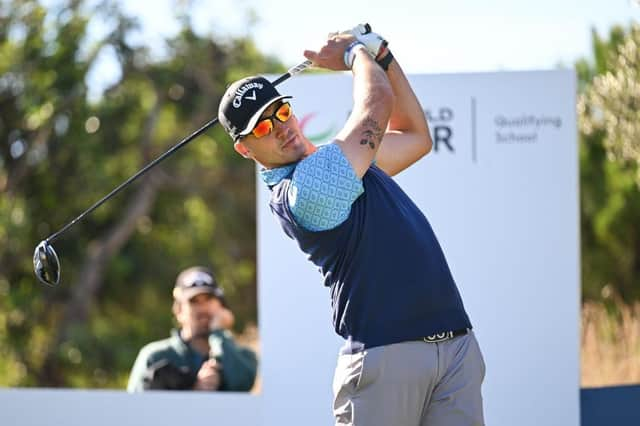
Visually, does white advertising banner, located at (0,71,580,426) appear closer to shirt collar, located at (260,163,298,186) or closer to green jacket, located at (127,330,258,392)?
green jacket, located at (127,330,258,392)

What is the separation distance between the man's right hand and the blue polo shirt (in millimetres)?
2406

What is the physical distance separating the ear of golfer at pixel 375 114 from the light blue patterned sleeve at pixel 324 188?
36 mm

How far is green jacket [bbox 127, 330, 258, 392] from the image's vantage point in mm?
5172

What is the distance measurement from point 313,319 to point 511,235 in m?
0.86

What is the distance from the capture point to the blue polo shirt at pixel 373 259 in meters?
2.79

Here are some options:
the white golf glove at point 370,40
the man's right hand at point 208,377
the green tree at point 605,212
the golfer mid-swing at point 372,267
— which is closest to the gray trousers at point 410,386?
the golfer mid-swing at point 372,267

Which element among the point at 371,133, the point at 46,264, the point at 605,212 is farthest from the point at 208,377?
the point at 605,212

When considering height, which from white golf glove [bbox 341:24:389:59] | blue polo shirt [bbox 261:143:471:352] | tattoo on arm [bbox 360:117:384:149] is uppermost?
white golf glove [bbox 341:24:389:59]

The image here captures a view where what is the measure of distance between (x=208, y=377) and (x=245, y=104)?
2.61 meters

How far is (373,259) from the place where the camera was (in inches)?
111

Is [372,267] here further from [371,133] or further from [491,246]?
[491,246]

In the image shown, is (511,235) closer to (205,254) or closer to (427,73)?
(427,73)

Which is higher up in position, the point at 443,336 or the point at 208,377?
the point at 443,336

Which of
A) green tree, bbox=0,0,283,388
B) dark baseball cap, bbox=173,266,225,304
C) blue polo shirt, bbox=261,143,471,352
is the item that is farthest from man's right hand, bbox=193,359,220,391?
green tree, bbox=0,0,283,388
